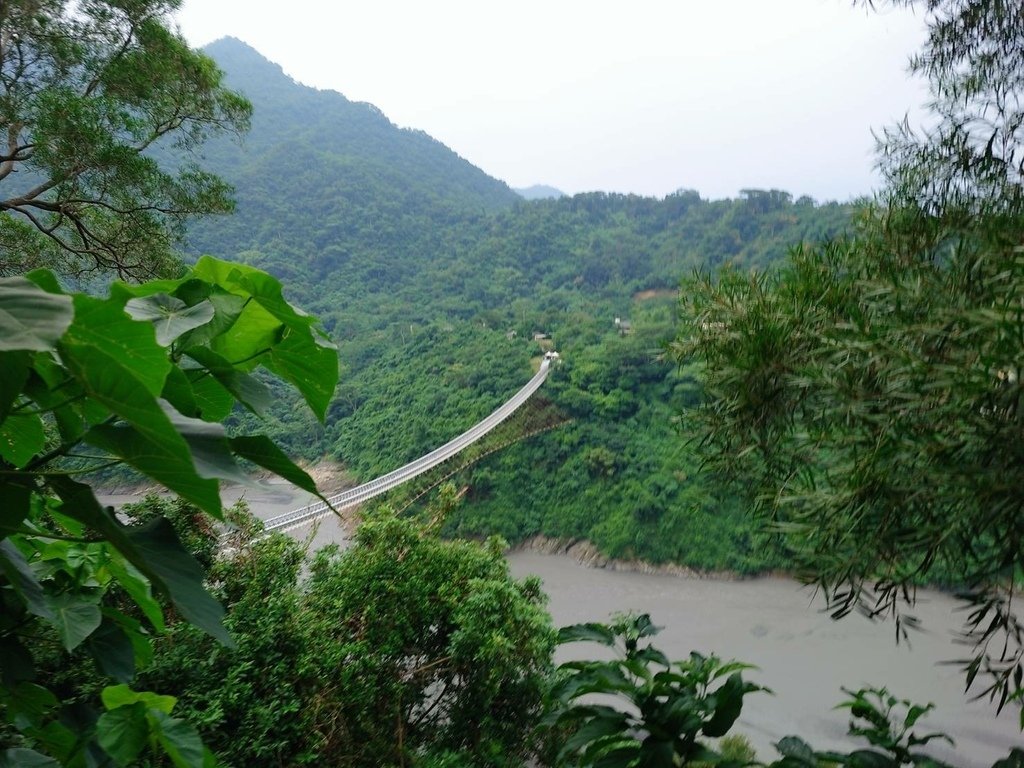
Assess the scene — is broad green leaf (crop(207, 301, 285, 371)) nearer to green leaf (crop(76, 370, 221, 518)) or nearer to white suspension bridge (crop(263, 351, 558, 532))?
green leaf (crop(76, 370, 221, 518))

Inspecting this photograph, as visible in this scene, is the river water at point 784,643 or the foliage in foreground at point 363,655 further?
the river water at point 784,643

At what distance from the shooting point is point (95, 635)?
1.33ft

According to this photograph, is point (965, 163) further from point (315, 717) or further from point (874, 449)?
point (315, 717)

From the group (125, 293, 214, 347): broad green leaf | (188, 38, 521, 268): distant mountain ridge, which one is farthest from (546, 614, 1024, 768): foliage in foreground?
(188, 38, 521, 268): distant mountain ridge

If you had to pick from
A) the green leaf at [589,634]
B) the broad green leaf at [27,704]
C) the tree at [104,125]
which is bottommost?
the green leaf at [589,634]

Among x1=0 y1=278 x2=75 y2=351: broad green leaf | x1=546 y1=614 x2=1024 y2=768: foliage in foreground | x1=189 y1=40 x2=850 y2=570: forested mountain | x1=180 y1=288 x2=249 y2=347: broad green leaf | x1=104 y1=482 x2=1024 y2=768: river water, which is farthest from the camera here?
x1=189 y1=40 x2=850 y2=570: forested mountain

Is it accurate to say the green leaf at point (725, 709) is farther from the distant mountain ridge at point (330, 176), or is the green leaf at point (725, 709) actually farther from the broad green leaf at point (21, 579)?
the distant mountain ridge at point (330, 176)

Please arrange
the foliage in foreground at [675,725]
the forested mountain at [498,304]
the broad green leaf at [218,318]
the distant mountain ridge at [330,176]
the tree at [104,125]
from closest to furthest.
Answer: the broad green leaf at [218,318]
the foliage in foreground at [675,725]
the tree at [104,125]
the forested mountain at [498,304]
the distant mountain ridge at [330,176]

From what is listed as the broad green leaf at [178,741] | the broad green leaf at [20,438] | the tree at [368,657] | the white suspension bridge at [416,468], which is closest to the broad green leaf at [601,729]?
the broad green leaf at [178,741]

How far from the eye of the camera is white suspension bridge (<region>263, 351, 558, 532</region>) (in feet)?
14.9

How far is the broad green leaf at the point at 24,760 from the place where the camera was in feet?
1.05

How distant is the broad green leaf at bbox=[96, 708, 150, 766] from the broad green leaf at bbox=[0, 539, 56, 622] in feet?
0.46

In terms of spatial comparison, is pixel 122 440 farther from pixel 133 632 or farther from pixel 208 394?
pixel 133 632

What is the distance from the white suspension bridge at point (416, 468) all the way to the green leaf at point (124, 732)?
3823 mm
